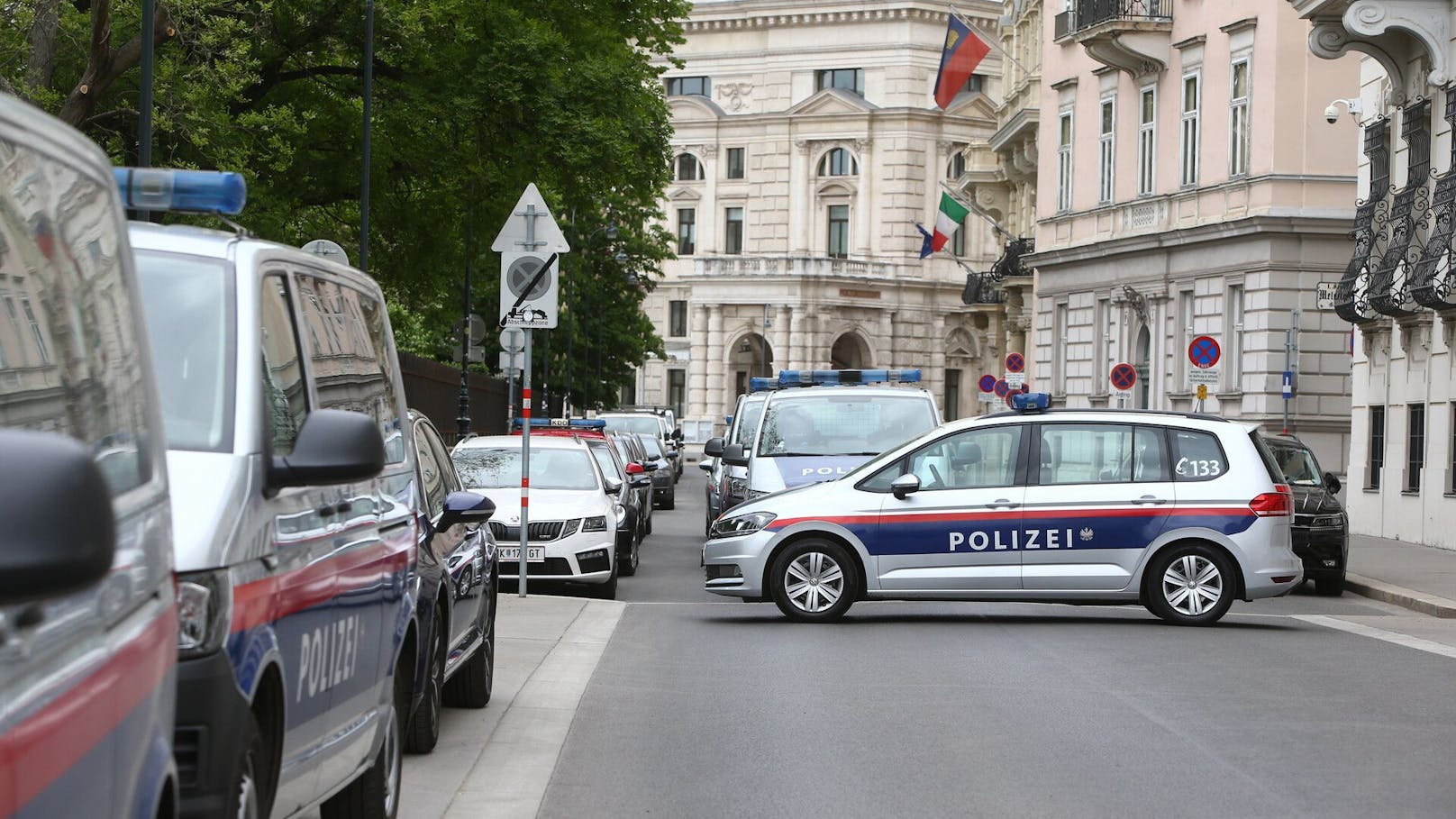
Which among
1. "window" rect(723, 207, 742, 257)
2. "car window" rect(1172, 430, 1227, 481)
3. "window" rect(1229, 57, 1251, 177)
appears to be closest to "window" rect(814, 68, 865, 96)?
"window" rect(723, 207, 742, 257)

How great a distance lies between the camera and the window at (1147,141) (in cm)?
4684

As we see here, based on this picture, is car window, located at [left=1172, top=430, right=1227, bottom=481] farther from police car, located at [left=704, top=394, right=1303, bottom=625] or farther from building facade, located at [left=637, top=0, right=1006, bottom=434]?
building facade, located at [left=637, top=0, right=1006, bottom=434]

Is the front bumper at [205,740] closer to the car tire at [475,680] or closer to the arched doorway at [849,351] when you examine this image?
the car tire at [475,680]

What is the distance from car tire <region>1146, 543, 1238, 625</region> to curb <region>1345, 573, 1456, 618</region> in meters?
4.07

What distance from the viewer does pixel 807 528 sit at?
1741 centimetres

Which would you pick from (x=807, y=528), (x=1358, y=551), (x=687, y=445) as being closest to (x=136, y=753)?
(x=807, y=528)

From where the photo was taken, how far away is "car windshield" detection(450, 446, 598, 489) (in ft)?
68.7

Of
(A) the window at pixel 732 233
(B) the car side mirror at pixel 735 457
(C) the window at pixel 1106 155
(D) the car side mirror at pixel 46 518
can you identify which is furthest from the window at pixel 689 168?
(D) the car side mirror at pixel 46 518

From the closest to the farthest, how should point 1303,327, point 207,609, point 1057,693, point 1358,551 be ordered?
point 207,609
point 1057,693
point 1358,551
point 1303,327

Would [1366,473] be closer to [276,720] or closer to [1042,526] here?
[1042,526]

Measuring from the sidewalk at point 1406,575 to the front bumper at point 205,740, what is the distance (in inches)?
693

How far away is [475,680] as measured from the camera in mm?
11430

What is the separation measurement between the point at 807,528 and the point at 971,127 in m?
88.3

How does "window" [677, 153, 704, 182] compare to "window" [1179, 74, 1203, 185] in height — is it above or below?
above
